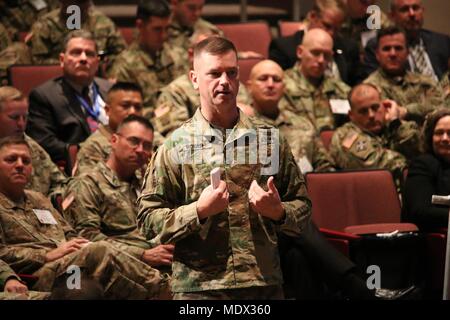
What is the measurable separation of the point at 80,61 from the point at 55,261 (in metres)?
1.42

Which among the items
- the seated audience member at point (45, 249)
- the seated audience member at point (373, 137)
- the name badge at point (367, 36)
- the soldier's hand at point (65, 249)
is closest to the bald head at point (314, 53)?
the seated audience member at point (373, 137)

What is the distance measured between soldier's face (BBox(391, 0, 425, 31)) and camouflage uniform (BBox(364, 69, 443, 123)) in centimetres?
44

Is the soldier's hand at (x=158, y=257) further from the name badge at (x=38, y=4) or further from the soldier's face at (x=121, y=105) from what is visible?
the name badge at (x=38, y=4)

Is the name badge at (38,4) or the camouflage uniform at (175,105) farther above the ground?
the name badge at (38,4)

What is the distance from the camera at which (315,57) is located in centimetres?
534

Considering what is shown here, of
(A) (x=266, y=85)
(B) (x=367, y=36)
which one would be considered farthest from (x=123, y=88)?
(B) (x=367, y=36)

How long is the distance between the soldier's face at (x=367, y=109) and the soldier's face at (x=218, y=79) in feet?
8.00

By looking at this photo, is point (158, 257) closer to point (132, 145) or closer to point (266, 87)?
point (132, 145)

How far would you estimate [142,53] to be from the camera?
18.0 ft

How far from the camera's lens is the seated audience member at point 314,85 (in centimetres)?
530

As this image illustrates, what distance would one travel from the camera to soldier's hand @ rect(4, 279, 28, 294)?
335cm

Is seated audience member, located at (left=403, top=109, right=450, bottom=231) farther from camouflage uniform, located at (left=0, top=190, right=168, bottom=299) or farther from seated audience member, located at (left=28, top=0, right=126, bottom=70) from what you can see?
seated audience member, located at (left=28, top=0, right=126, bottom=70)

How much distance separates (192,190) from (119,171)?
1.52m

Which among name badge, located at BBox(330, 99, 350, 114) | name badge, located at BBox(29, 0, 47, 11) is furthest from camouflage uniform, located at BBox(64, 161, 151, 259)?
name badge, located at BBox(29, 0, 47, 11)
